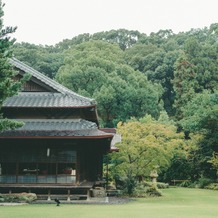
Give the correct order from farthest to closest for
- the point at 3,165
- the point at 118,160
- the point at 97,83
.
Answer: the point at 97,83 → the point at 118,160 → the point at 3,165

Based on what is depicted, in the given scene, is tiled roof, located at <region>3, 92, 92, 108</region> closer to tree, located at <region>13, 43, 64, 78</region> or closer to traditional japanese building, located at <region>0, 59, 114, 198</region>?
traditional japanese building, located at <region>0, 59, 114, 198</region>

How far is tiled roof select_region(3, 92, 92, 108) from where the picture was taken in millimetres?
30594

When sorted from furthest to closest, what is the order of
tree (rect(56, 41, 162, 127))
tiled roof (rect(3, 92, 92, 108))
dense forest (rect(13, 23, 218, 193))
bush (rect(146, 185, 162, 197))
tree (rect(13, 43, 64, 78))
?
1. tree (rect(13, 43, 64, 78))
2. tree (rect(56, 41, 162, 127))
3. dense forest (rect(13, 23, 218, 193))
4. bush (rect(146, 185, 162, 197))
5. tiled roof (rect(3, 92, 92, 108))

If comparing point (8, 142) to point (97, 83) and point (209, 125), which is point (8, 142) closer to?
point (209, 125)

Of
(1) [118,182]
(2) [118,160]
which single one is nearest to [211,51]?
(1) [118,182]

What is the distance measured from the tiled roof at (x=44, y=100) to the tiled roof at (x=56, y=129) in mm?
1238

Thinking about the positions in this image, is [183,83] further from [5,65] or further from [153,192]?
[5,65]

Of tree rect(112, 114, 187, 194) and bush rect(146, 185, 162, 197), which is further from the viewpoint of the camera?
bush rect(146, 185, 162, 197)

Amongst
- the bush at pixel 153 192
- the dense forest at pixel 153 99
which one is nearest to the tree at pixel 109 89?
the dense forest at pixel 153 99

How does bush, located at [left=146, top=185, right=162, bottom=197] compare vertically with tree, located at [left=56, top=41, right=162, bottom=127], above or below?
below

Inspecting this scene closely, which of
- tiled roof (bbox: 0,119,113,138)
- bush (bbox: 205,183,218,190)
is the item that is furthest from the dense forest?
tiled roof (bbox: 0,119,113,138)

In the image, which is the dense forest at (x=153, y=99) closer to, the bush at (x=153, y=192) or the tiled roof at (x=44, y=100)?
the bush at (x=153, y=192)

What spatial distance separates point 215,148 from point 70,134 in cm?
2458

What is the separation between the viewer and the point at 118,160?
3522 centimetres
